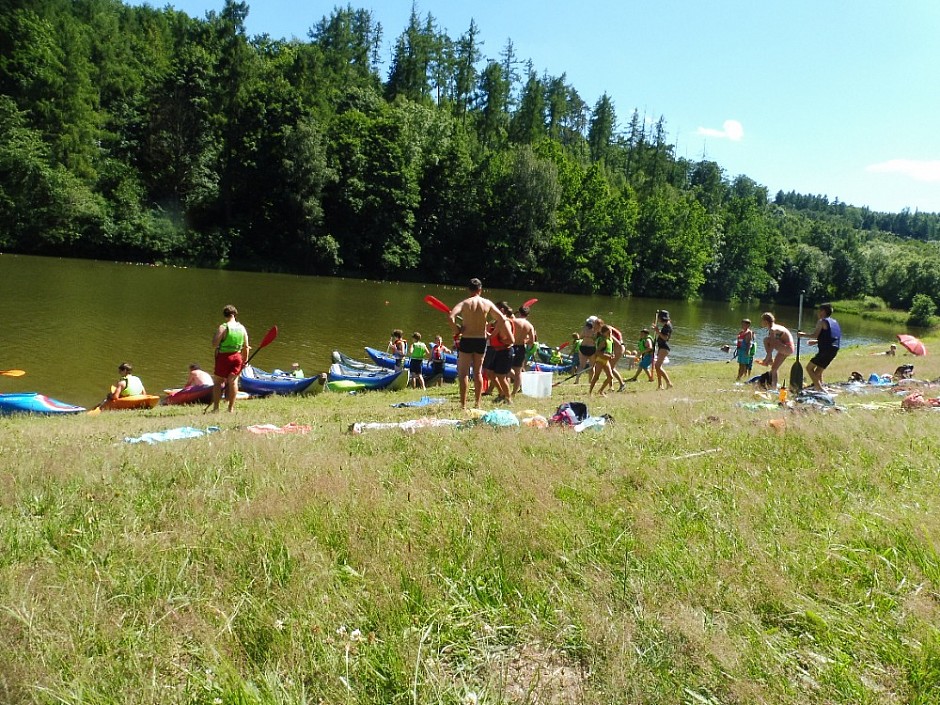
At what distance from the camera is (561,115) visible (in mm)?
96000

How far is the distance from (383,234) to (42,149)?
87.6 feet

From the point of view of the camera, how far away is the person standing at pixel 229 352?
11047 mm

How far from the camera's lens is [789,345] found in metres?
14.4

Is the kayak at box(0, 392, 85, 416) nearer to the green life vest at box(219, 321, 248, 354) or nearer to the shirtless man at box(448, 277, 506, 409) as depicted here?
the green life vest at box(219, 321, 248, 354)

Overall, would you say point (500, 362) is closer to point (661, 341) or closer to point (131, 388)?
point (661, 341)

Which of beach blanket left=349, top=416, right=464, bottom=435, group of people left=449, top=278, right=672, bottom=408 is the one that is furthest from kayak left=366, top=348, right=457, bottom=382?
beach blanket left=349, top=416, right=464, bottom=435

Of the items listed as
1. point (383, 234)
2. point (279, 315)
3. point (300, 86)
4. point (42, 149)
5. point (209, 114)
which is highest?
point (300, 86)

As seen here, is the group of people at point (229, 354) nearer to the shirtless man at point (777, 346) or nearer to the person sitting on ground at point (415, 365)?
the person sitting on ground at point (415, 365)

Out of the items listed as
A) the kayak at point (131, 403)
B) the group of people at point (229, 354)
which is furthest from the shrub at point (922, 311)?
the kayak at point (131, 403)

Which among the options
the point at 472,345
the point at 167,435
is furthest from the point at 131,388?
the point at 472,345

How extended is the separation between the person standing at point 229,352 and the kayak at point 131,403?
2.74 meters

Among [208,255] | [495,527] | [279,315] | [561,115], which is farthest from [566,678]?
[561,115]

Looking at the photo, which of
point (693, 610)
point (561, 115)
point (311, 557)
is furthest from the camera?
point (561, 115)

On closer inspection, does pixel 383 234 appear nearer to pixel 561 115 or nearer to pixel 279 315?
pixel 279 315
